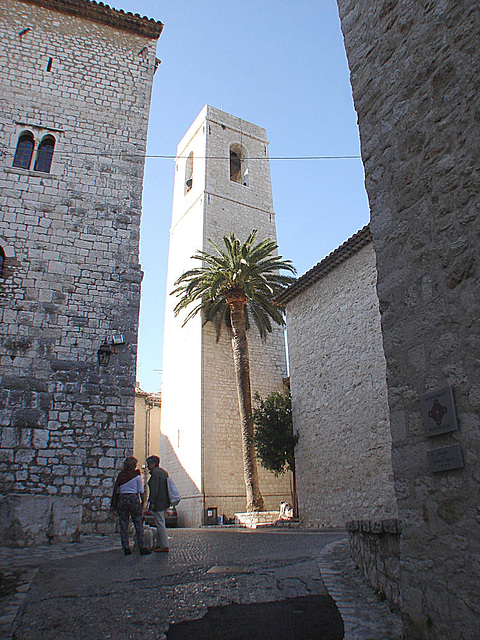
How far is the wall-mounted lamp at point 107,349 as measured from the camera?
9082 millimetres

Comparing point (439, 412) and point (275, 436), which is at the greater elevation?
point (275, 436)

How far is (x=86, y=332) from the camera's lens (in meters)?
9.25

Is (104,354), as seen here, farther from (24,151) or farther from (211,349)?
(211,349)

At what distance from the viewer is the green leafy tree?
54.5 feet

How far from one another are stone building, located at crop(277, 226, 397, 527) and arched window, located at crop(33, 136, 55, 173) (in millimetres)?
8099

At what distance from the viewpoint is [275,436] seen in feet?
54.8

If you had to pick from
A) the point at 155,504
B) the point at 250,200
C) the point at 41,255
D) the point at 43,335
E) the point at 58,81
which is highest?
the point at 250,200

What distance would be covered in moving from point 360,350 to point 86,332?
7.57 metres

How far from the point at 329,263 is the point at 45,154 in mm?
8446

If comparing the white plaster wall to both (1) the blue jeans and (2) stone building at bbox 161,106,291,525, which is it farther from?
(1) the blue jeans

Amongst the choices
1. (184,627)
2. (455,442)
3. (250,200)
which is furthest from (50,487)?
(250,200)

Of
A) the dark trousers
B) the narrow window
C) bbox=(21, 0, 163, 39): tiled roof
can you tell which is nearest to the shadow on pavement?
the dark trousers

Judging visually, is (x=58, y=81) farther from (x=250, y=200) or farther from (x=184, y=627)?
(x=250, y=200)

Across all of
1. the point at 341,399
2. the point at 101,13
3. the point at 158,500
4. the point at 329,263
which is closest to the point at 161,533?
the point at 158,500
